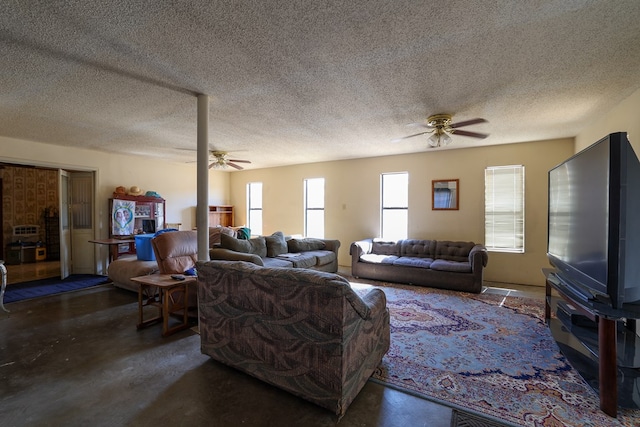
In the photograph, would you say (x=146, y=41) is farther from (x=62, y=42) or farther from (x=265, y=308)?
(x=265, y=308)

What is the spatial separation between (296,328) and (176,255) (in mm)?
2574

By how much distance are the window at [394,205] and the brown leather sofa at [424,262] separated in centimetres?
53

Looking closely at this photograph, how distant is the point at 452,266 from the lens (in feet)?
15.6

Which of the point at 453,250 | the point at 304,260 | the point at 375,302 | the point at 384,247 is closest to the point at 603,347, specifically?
the point at 375,302

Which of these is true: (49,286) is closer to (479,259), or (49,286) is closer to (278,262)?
(278,262)

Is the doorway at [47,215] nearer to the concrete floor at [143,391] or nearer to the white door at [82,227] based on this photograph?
the white door at [82,227]

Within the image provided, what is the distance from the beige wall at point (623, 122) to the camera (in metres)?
2.86

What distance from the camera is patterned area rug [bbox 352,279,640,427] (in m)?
1.92

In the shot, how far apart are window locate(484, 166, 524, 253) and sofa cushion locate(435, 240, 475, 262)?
601 millimetres

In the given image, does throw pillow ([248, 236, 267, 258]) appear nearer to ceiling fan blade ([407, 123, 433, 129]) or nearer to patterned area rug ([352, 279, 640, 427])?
patterned area rug ([352, 279, 640, 427])

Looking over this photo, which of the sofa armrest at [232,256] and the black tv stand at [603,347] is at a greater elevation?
the sofa armrest at [232,256]

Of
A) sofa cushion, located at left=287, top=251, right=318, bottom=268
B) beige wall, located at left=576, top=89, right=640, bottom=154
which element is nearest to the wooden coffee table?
sofa cushion, located at left=287, top=251, right=318, bottom=268

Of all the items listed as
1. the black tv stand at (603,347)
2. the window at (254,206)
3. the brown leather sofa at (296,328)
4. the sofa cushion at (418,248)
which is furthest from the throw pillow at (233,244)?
the black tv stand at (603,347)

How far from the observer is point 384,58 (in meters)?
2.31
